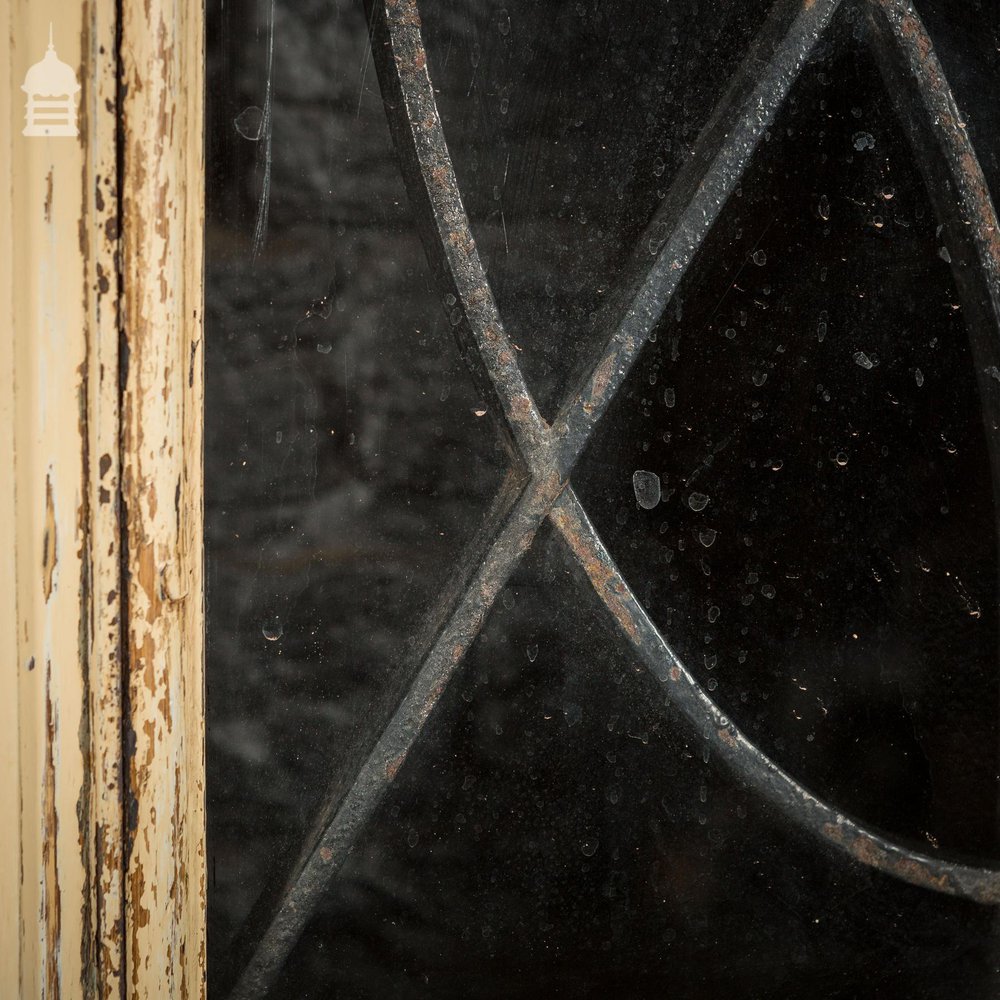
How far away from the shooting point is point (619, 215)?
0.67 metres

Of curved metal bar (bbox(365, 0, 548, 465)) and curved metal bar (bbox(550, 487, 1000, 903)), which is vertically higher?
curved metal bar (bbox(365, 0, 548, 465))

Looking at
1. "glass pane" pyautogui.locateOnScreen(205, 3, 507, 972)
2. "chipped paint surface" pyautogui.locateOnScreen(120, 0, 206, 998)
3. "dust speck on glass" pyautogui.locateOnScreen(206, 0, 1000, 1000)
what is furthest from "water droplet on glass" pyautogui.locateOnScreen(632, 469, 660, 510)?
"chipped paint surface" pyautogui.locateOnScreen(120, 0, 206, 998)

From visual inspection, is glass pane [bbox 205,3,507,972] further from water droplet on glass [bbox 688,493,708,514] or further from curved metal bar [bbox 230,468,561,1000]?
water droplet on glass [bbox 688,493,708,514]

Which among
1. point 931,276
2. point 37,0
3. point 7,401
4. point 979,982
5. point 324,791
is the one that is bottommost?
point 979,982

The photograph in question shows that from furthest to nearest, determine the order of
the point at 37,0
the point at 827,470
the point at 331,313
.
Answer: the point at 827,470 < the point at 331,313 < the point at 37,0

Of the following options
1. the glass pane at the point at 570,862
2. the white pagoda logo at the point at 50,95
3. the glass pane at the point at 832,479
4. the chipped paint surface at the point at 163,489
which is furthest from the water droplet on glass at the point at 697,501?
the white pagoda logo at the point at 50,95

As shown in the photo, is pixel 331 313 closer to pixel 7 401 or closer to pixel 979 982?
pixel 7 401

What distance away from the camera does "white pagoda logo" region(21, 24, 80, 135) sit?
0.52 metres

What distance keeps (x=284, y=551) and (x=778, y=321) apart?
42 cm

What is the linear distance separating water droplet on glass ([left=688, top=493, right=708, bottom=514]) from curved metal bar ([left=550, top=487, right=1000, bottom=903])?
0.26 feet

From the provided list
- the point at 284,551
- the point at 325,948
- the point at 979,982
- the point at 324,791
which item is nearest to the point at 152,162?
the point at 284,551

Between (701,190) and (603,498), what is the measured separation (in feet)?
0.81

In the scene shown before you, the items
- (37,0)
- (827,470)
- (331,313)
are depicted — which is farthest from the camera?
(827,470)

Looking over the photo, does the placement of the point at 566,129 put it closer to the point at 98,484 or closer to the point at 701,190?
the point at 701,190
